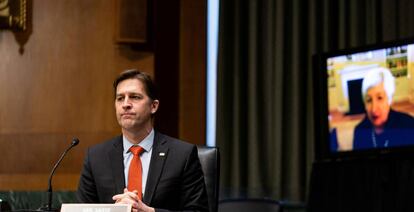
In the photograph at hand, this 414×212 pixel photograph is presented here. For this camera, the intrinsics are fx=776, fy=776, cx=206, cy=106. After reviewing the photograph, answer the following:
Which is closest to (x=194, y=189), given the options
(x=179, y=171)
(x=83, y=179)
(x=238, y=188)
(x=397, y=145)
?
(x=179, y=171)

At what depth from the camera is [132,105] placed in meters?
3.39

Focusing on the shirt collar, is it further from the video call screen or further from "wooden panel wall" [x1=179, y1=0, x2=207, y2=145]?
"wooden panel wall" [x1=179, y1=0, x2=207, y2=145]

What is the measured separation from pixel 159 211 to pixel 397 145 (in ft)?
6.98

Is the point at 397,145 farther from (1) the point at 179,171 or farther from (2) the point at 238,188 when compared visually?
(1) the point at 179,171

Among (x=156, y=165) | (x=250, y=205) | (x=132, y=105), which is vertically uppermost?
(x=132, y=105)

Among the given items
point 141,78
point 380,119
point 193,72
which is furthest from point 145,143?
point 193,72

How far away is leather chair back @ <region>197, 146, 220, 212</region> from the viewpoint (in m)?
3.63

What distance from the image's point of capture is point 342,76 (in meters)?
5.03

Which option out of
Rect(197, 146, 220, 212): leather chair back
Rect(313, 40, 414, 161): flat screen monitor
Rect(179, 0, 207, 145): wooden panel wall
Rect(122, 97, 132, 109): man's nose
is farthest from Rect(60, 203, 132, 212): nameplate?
Rect(179, 0, 207, 145): wooden panel wall

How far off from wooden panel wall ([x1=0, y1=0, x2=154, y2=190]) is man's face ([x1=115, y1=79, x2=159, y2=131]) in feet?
6.76

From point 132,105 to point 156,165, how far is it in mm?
284

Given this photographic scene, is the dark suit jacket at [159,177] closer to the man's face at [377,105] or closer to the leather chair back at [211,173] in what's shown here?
the leather chair back at [211,173]

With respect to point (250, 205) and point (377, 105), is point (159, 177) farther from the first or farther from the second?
point (377, 105)

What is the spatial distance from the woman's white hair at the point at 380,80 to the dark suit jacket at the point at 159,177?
1.78 m
